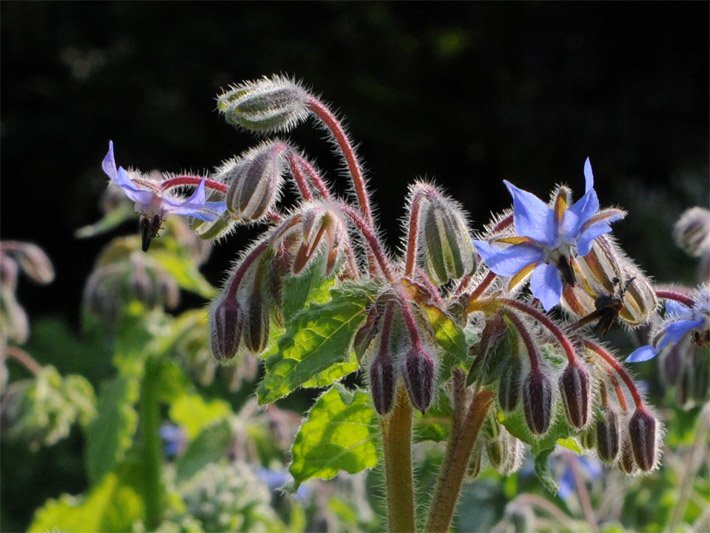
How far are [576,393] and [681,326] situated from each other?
0.20 m

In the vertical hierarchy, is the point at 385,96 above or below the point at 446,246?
above

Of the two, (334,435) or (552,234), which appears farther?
(334,435)

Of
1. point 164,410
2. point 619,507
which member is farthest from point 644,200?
point 619,507

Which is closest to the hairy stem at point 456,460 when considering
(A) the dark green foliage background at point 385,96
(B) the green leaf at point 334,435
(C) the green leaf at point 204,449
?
(B) the green leaf at point 334,435

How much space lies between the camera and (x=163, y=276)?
2.25 meters

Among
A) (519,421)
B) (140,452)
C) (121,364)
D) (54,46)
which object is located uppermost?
(54,46)

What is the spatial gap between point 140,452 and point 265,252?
47.7 inches

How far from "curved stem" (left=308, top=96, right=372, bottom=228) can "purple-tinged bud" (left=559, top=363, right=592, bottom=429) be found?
0.84 feet

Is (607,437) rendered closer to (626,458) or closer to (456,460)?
(626,458)

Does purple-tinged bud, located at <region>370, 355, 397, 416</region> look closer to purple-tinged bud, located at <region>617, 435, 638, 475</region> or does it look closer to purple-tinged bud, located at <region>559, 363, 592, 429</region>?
purple-tinged bud, located at <region>559, 363, 592, 429</region>

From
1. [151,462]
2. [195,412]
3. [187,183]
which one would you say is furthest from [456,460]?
[195,412]

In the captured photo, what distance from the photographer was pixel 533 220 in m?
1.12

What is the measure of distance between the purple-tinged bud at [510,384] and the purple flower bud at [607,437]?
6.1 inches

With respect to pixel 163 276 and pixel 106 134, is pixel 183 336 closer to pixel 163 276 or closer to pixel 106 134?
pixel 163 276
